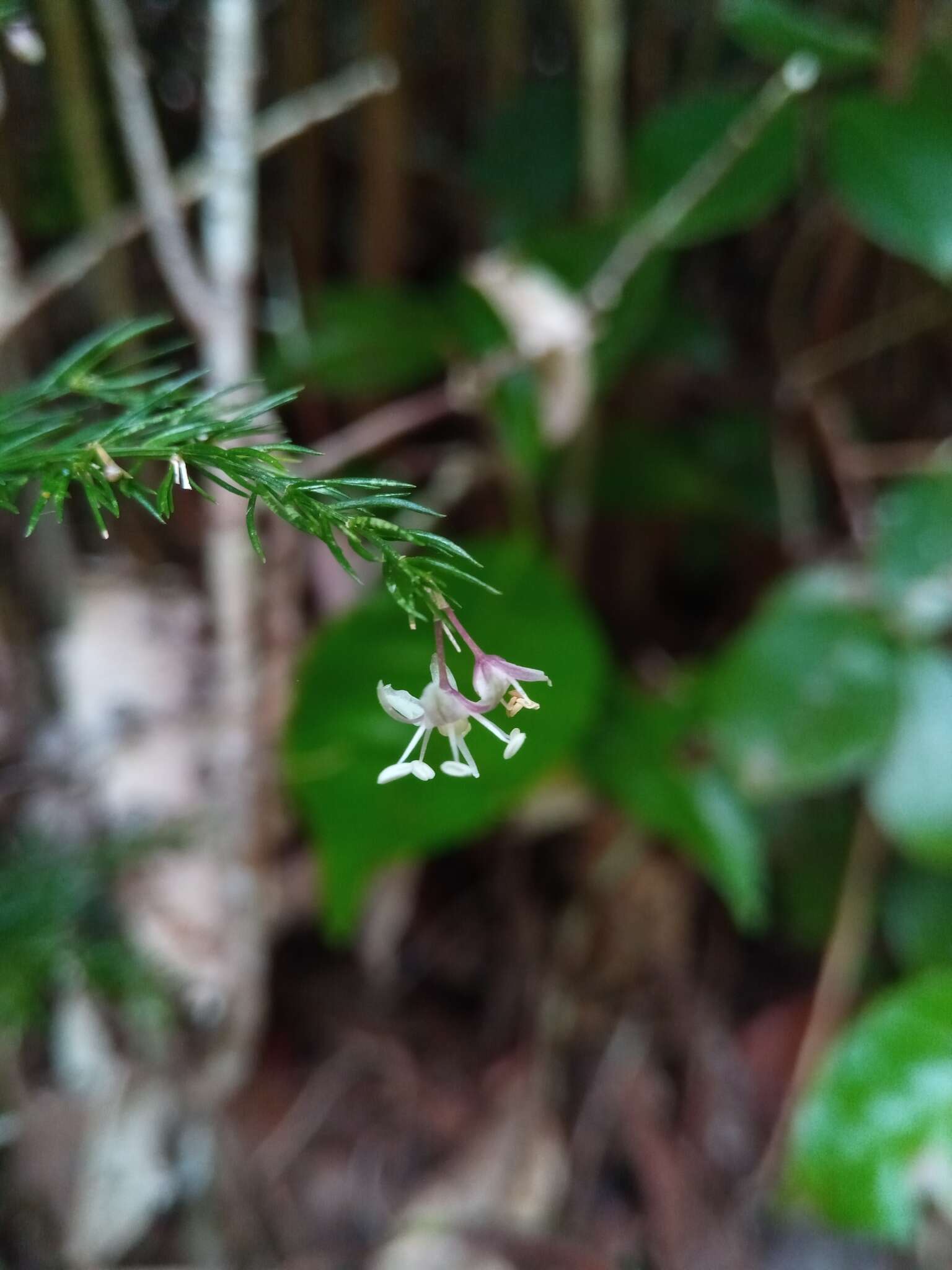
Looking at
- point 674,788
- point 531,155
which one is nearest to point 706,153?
point 531,155

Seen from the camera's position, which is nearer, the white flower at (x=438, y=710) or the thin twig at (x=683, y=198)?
the white flower at (x=438, y=710)

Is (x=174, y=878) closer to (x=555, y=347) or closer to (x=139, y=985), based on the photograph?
(x=139, y=985)

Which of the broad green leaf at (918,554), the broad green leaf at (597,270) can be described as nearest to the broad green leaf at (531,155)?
the broad green leaf at (597,270)

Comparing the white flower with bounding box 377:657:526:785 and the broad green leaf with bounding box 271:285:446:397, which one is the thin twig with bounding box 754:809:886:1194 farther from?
the white flower with bounding box 377:657:526:785

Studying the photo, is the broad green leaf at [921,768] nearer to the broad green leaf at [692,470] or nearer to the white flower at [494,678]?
the broad green leaf at [692,470]

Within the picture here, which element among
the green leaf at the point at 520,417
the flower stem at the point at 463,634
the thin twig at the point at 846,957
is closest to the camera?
the flower stem at the point at 463,634

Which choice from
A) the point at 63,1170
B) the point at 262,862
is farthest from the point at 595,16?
the point at 63,1170

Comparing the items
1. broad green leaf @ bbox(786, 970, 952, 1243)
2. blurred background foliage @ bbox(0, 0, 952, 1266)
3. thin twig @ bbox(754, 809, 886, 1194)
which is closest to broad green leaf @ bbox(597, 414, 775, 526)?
blurred background foliage @ bbox(0, 0, 952, 1266)
